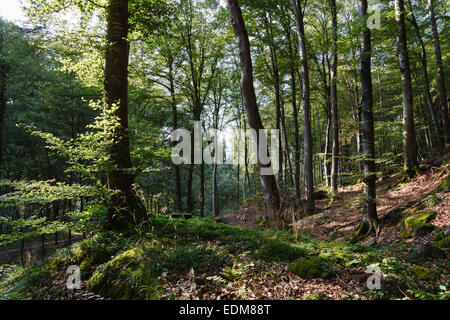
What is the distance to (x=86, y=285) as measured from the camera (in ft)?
9.41

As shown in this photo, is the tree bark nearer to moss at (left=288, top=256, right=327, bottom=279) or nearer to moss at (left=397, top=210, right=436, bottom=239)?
moss at (left=397, top=210, right=436, bottom=239)

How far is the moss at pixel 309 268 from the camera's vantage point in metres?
2.74

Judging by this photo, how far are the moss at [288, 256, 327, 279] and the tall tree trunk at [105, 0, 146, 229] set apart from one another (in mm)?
3004

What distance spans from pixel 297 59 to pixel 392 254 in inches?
441

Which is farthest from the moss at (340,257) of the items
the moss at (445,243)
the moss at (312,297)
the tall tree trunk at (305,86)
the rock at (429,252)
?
the tall tree trunk at (305,86)

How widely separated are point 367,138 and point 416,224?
93.7 inches

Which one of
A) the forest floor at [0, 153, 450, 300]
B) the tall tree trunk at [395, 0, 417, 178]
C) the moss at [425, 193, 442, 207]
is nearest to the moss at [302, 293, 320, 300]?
the forest floor at [0, 153, 450, 300]

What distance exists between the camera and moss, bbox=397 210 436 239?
4.71 meters

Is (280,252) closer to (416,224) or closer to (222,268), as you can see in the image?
(222,268)

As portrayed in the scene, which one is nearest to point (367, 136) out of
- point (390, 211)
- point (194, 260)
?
point (390, 211)

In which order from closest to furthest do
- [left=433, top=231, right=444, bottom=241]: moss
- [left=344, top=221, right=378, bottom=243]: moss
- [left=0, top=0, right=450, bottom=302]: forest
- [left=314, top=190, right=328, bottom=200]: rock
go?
1. [left=0, top=0, right=450, bottom=302]: forest
2. [left=433, top=231, right=444, bottom=241]: moss
3. [left=344, top=221, right=378, bottom=243]: moss
4. [left=314, top=190, right=328, bottom=200]: rock
